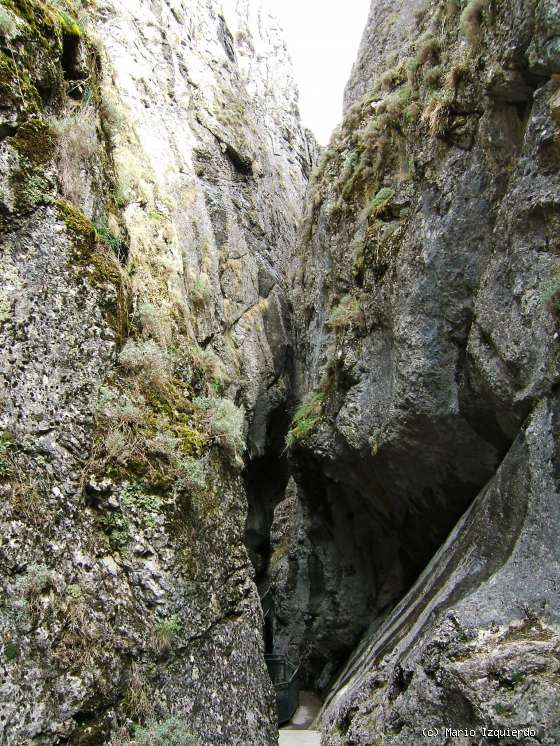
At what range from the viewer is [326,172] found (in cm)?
1628

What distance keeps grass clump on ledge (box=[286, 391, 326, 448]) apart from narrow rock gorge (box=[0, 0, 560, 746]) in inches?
3.1

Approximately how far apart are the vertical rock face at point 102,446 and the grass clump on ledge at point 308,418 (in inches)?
86.2

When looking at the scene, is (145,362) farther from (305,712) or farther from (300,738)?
(305,712)

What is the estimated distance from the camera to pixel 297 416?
1393cm

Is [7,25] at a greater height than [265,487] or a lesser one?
greater

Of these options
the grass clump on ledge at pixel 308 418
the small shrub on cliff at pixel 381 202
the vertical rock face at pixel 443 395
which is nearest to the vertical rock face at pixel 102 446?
the grass clump on ledge at pixel 308 418

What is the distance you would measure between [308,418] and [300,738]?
6.21 meters

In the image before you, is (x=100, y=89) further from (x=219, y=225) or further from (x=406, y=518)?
(x=406, y=518)

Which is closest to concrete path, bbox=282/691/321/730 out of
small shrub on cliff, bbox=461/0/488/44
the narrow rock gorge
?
the narrow rock gorge

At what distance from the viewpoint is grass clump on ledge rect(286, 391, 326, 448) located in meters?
13.2

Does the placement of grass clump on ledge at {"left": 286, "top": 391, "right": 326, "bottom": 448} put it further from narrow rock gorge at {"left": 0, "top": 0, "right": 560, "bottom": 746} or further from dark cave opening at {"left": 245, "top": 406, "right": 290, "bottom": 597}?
dark cave opening at {"left": 245, "top": 406, "right": 290, "bottom": 597}

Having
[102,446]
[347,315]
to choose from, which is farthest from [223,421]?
[347,315]

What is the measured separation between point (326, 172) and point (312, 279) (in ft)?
9.65

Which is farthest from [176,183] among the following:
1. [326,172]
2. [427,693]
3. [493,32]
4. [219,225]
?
[427,693]
